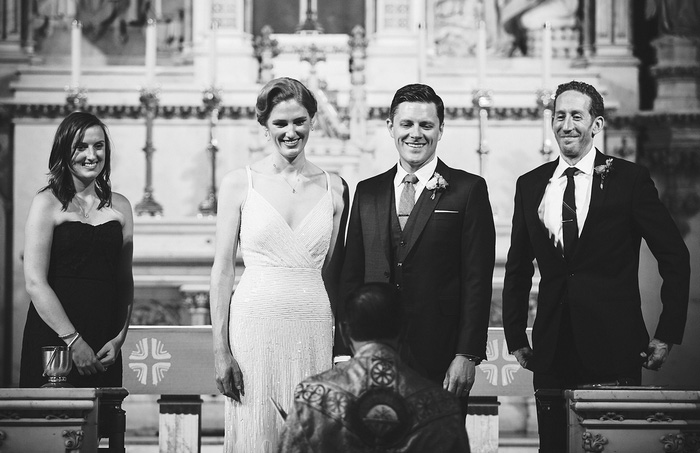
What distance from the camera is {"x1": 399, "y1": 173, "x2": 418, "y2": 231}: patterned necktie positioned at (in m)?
3.35

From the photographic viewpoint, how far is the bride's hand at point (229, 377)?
10.7ft

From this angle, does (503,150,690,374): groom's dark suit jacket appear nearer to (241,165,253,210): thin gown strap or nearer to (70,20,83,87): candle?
(241,165,253,210): thin gown strap

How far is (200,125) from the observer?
7.17 metres

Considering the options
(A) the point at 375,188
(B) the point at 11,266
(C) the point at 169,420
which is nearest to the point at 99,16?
(B) the point at 11,266

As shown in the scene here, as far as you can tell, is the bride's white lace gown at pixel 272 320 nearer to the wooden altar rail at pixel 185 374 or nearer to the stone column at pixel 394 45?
the wooden altar rail at pixel 185 374

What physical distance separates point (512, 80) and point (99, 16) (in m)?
2.70

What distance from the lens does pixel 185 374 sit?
483cm

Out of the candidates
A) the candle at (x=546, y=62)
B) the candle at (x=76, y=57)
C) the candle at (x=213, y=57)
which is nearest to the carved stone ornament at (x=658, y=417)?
the candle at (x=546, y=62)

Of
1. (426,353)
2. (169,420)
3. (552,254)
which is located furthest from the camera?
(169,420)

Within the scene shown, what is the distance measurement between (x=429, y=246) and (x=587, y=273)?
494 millimetres

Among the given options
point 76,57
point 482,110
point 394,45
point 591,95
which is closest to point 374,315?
point 591,95

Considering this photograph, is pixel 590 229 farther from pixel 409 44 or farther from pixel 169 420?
pixel 409 44

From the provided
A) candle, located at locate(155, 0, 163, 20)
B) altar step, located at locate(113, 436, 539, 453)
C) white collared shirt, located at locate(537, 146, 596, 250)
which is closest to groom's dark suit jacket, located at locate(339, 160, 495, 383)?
white collared shirt, located at locate(537, 146, 596, 250)

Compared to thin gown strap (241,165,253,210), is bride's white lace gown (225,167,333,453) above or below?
below
